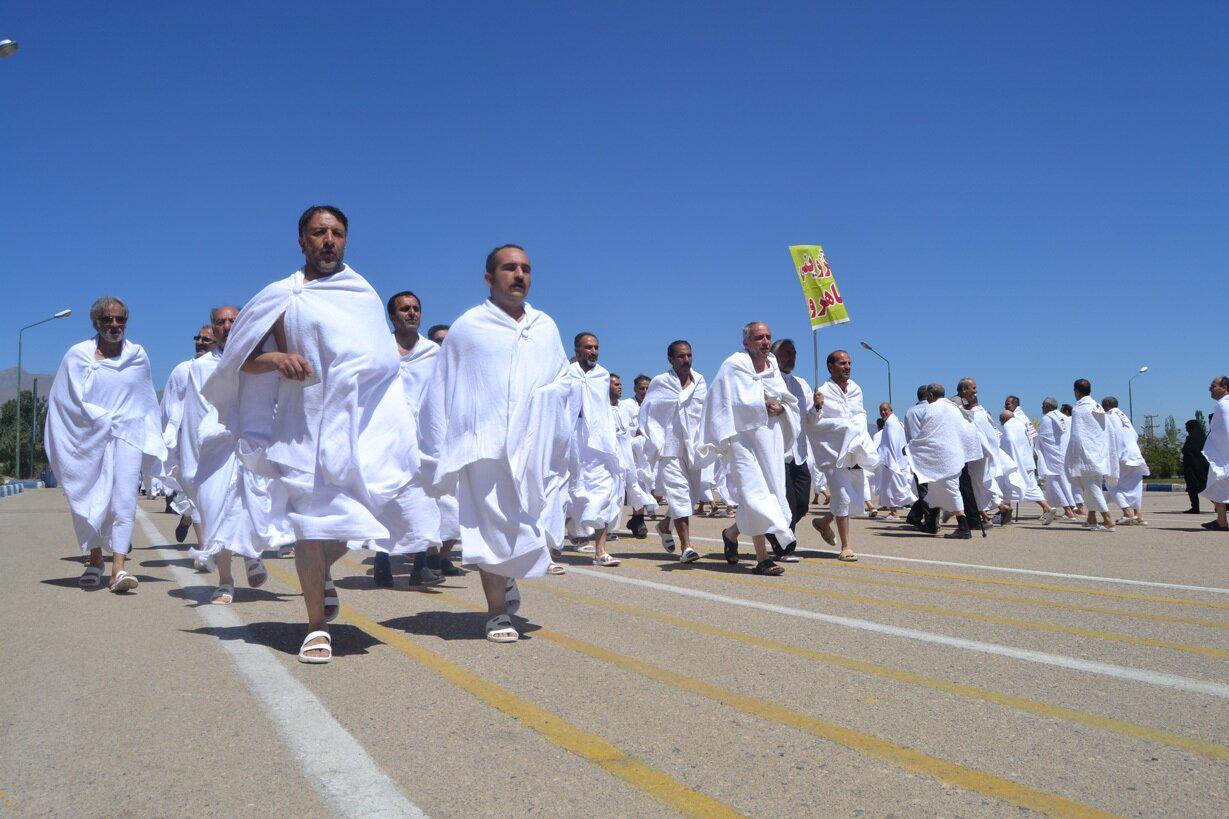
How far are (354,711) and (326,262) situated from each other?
2497 mm

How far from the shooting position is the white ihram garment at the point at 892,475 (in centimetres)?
1869

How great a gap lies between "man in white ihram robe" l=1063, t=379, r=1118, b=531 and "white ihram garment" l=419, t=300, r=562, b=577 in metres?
11.9

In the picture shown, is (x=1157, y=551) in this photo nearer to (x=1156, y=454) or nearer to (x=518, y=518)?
(x=518, y=518)

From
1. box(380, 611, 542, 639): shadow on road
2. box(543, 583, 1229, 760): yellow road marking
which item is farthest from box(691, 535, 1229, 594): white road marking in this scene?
box(380, 611, 542, 639): shadow on road

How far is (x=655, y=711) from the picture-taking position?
12.7 ft

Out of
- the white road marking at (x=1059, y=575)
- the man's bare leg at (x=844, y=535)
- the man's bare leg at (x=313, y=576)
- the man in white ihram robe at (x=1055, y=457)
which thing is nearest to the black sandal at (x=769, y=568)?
the man's bare leg at (x=844, y=535)

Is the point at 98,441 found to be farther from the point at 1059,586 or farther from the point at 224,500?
the point at 1059,586

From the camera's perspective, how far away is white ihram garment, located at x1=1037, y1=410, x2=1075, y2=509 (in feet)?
55.7

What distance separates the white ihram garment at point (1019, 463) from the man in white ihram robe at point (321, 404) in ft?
48.0

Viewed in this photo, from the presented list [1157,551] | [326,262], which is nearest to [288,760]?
[326,262]

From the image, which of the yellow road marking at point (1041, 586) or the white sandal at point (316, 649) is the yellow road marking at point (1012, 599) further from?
the white sandal at point (316, 649)

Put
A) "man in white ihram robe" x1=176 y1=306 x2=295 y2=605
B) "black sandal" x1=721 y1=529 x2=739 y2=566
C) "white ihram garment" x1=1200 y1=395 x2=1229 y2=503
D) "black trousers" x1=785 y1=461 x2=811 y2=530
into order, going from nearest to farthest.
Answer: "man in white ihram robe" x1=176 y1=306 x2=295 y2=605 → "black sandal" x1=721 y1=529 x2=739 y2=566 → "black trousers" x1=785 y1=461 x2=811 y2=530 → "white ihram garment" x1=1200 y1=395 x2=1229 y2=503

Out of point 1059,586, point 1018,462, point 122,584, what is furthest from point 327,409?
point 1018,462

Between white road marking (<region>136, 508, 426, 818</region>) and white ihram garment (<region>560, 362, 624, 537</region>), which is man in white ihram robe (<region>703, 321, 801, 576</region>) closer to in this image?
white ihram garment (<region>560, 362, 624, 537</region>)
